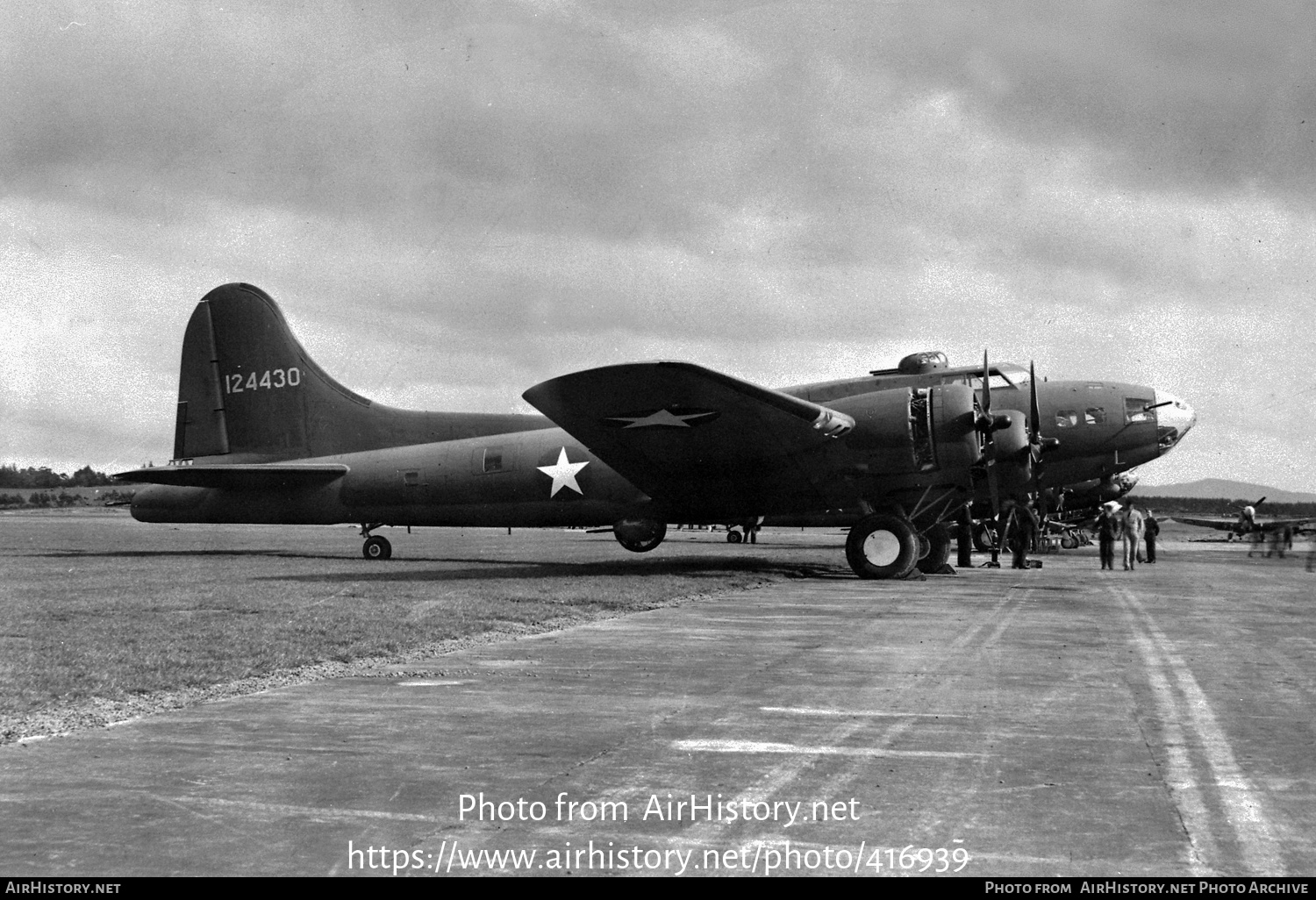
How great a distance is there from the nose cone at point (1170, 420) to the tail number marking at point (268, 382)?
19.5 m

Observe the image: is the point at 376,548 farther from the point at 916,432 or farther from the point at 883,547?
the point at 916,432

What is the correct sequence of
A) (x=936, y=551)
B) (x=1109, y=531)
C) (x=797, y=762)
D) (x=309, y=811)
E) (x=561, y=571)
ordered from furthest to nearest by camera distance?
(x=1109, y=531)
(x=936, y=551)
(x=561, y=571)
(x=797, y=762)
(x=309, y=811)

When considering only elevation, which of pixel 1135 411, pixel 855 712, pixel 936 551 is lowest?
pixel 855 712

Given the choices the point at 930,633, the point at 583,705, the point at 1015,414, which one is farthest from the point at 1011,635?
the point at 1015,414

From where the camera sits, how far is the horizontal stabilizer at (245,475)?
26016 mm

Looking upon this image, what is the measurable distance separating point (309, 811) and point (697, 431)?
15.7 metres

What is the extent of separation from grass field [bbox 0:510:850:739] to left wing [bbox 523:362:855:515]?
1.63 metres

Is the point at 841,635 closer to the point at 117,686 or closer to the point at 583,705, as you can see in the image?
the point at 583,705

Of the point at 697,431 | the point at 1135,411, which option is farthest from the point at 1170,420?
the point at 697,431

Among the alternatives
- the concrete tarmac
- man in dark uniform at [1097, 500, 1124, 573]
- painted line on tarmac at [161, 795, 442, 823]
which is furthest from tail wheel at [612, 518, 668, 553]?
painted line on tarmac at [161, 795, 442, 823]

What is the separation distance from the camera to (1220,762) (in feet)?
18.6

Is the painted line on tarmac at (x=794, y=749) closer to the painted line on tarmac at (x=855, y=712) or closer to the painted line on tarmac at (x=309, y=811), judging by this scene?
the painted line on tarmac at (x=855, y=712)

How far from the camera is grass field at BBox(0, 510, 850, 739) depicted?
8.56 m

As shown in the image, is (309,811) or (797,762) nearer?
(309,811)
